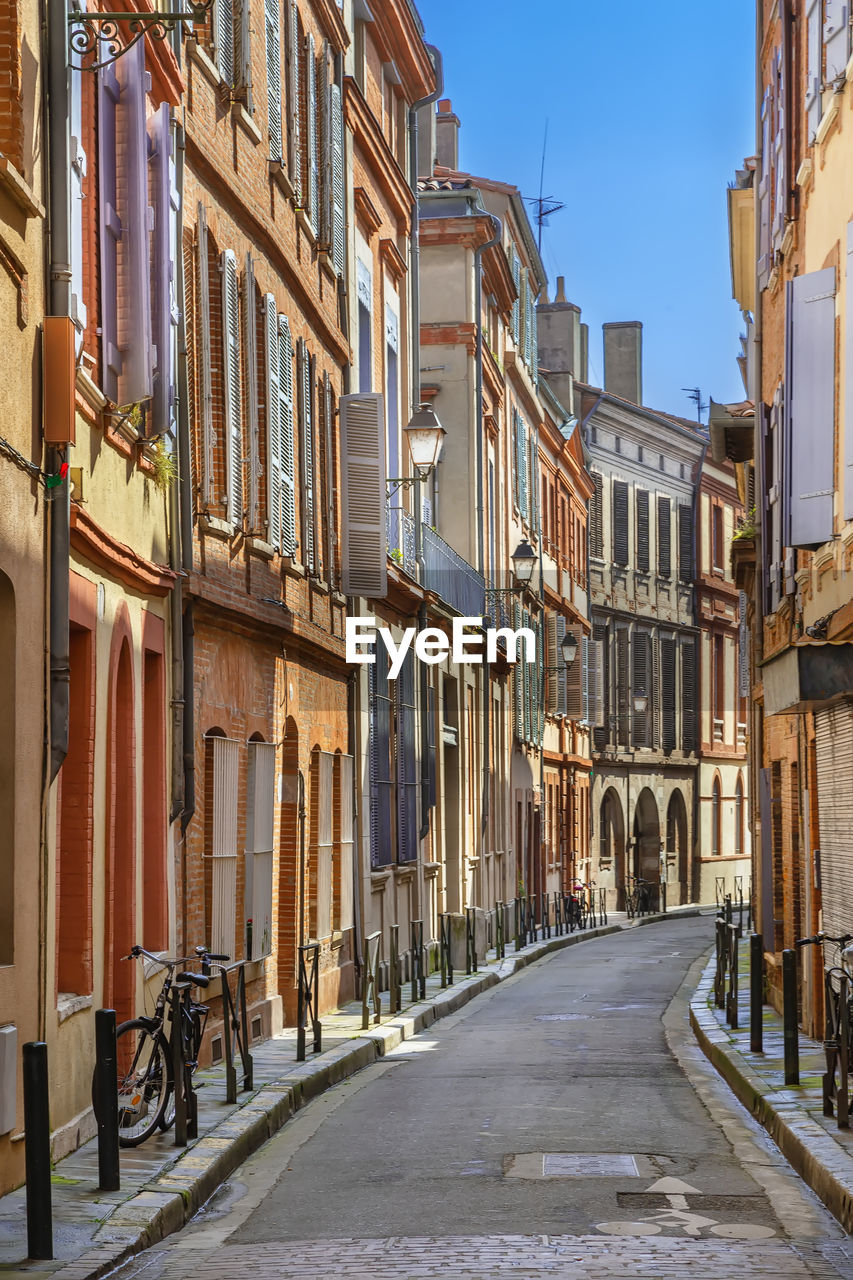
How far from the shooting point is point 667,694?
54969 millimetres

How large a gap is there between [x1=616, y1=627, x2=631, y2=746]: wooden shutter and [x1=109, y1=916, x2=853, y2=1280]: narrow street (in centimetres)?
3593

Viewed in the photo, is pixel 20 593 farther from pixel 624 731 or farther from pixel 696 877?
pixel 696 877

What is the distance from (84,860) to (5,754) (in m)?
1.84

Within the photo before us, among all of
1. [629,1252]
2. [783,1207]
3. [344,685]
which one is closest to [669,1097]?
[783,1207]

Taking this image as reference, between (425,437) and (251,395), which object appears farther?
(425,437)

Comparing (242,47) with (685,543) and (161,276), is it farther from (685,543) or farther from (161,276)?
(685,543)

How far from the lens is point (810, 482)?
13.2 m

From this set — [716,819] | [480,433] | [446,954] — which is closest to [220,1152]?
[446,954]

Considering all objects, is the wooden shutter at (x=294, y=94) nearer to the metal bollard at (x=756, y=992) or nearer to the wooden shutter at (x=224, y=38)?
the wooden shutter at (x=224, y=38)

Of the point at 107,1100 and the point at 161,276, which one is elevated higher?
the point at 161,276

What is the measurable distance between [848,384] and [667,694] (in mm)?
43599

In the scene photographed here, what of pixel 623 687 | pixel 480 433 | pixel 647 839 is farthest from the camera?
pixel 647 839

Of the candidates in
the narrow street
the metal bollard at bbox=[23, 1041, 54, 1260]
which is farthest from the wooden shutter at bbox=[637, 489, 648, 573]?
the metal bollard at bbox=[23, 1041, 54, 1260]

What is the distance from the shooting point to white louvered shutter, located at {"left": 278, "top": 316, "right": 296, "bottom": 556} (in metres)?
17.4
